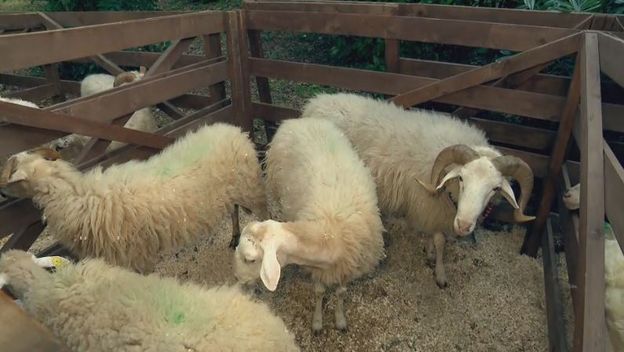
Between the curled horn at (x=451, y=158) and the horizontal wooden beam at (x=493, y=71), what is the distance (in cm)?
81

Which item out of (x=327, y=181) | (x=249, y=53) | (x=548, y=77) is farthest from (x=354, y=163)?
(x=249, y=53)

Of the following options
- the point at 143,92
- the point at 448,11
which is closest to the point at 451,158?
the point at 448,11

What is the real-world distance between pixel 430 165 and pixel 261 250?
171cm

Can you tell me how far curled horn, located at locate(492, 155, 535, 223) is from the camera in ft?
10.6

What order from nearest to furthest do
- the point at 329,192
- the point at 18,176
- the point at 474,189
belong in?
1. the point at 18,176
2. the point at 474,189
3. the point at 329,192

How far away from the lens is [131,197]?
320cm

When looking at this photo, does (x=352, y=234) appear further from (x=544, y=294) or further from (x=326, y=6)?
(x=326, y=6)

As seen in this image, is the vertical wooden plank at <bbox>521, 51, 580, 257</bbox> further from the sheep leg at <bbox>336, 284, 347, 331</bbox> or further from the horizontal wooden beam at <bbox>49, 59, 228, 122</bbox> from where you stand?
the horizontal wooden beam at <bbox>49, 59, 228, 122</bbox>

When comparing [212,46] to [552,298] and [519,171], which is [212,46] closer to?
[519,171]

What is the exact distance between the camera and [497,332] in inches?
136

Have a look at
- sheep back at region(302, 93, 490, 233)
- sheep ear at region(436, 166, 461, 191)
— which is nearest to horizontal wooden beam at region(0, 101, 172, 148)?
sheep back at region(302, 93, 490, 233)

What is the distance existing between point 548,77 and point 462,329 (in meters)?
2.16

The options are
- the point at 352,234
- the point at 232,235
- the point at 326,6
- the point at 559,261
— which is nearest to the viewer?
the point at 352,234

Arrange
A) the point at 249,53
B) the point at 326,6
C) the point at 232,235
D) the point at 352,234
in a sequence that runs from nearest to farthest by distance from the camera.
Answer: the point at 352,234
the point at 232,235
the point at 326,6
the point at 249,53
